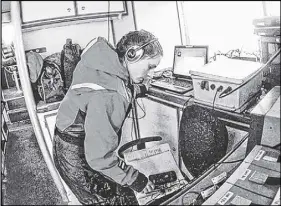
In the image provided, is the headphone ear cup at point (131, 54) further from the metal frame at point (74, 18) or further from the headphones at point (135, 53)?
the metal frame at point (74, 18)

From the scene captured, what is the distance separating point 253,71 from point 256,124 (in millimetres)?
522

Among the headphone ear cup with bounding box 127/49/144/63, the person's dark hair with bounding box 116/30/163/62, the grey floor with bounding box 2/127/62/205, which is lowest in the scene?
the grey floor with bounding box 2/127/62/205

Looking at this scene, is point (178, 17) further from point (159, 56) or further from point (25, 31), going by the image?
point (159, 56)

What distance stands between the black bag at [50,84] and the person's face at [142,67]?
5.22 ft

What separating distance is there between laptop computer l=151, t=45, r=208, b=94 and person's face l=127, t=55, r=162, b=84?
2.62ft

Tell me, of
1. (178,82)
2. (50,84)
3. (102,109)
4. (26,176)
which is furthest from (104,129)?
(26,176)

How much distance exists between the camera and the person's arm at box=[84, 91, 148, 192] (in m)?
1.23

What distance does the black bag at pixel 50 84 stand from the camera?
2.80 m

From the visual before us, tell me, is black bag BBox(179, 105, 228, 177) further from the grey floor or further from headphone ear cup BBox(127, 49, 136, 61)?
the grey floor

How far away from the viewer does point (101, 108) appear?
1.23 metres

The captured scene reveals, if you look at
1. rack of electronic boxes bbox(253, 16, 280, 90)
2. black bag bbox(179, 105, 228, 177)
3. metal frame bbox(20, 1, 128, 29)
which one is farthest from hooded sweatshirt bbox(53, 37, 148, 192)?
metal frame bbox(20, 1, 128, 29)

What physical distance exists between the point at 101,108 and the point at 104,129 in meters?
0.09

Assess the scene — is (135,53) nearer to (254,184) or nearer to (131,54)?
(131,54)

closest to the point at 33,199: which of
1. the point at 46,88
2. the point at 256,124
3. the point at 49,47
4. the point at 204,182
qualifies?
the point at 46,88
